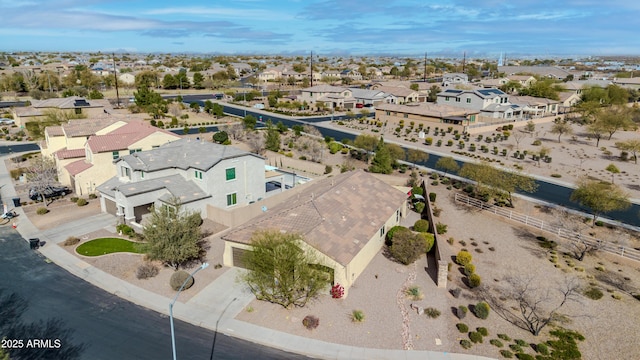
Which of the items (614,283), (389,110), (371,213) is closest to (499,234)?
(614,283)

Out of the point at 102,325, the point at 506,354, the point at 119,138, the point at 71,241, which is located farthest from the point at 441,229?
the point at 119,138

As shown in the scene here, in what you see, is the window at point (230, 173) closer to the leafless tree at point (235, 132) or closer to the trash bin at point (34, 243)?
the trash bin at point (34, 243)

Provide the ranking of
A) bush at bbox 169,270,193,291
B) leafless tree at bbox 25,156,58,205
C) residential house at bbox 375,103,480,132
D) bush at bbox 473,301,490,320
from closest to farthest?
1. bush at bbox 473,301,490,320
2. bush at bbox 169,270,193,291
3. leafless tree at bbox 25,156,58,205
4. residential house at bbox 375,103,480,132

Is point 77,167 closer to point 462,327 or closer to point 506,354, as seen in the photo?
point 462,327

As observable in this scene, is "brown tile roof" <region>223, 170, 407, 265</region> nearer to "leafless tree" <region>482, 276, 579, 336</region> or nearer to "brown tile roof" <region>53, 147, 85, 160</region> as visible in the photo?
"leafless tree" <region>482, 276, 579, 336</region>

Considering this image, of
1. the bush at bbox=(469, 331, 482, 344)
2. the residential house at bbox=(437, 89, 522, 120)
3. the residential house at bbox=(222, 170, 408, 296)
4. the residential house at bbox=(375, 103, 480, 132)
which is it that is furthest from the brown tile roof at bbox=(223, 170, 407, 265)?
the residential house at bbox=(437, 89, 522, 120)

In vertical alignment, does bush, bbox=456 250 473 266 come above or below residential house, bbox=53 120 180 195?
below

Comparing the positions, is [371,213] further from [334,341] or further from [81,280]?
[81,280]
